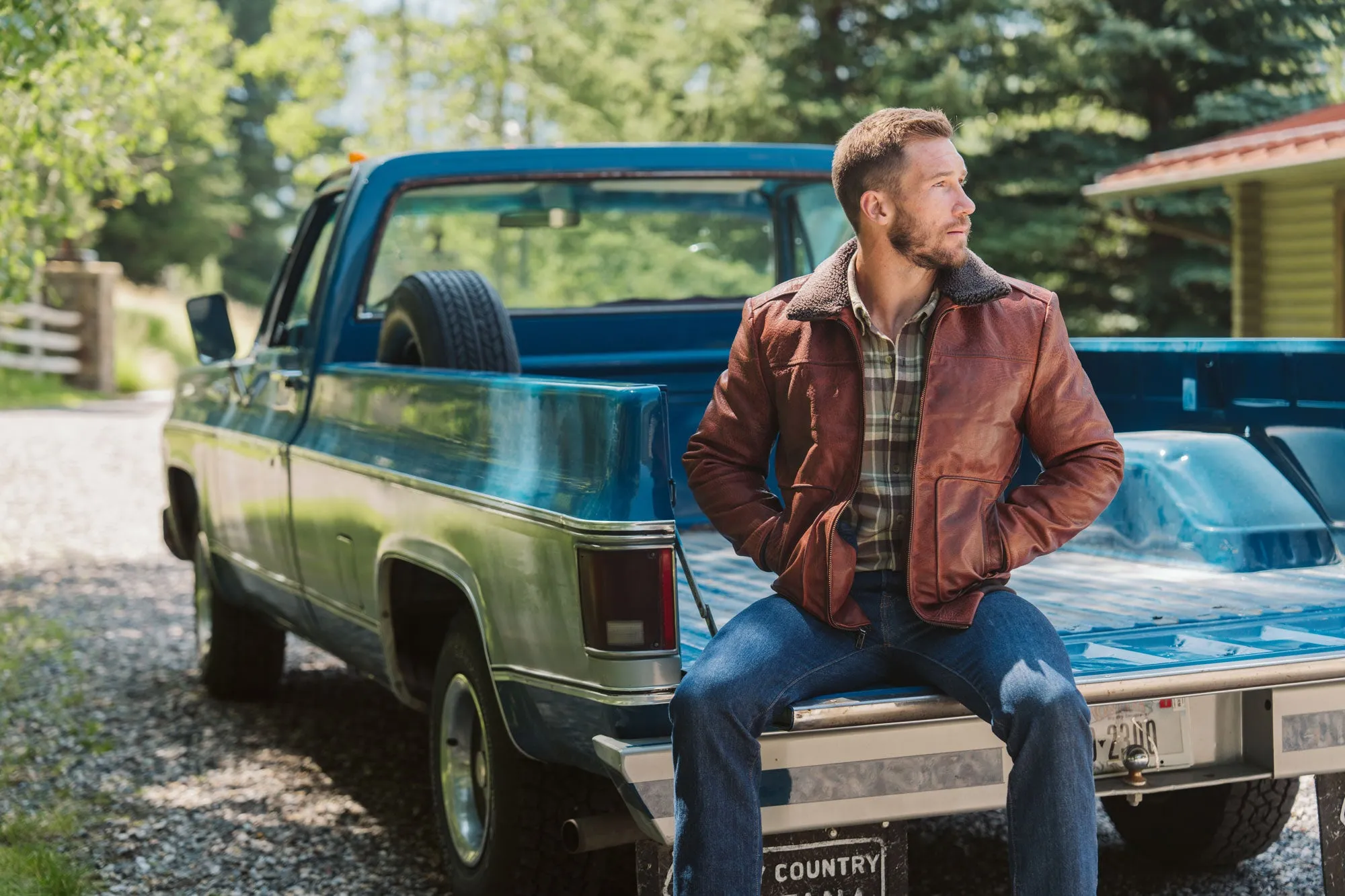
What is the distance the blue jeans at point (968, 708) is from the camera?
283 cm

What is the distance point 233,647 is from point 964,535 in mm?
4129

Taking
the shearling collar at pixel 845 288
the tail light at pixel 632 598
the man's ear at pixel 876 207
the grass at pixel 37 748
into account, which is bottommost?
the grass at pixel 37 748

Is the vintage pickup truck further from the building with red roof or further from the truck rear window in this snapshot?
the building with red roof

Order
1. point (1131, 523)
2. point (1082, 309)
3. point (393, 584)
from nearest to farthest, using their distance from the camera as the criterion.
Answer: point (393, 584)
point (1131, 523)
point (1082, 309)

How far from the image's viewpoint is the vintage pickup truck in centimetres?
301

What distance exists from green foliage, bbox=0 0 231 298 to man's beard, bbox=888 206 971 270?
4.35 m

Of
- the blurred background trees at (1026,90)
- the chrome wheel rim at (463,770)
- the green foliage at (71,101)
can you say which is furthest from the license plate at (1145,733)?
the blurred background trees at (1026,90)

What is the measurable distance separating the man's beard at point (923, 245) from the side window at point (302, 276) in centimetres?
306

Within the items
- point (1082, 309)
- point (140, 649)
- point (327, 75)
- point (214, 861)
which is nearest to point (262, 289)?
point (327, 75)

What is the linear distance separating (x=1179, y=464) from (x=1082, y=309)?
17090mm

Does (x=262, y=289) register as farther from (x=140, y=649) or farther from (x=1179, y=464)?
(x=1179, y=464)

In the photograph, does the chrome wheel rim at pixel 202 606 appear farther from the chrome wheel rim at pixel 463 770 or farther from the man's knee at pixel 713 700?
the man's knee at pixel 713 700

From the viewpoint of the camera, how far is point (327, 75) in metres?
27.2

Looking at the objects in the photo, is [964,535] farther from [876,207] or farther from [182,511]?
[182,511]
